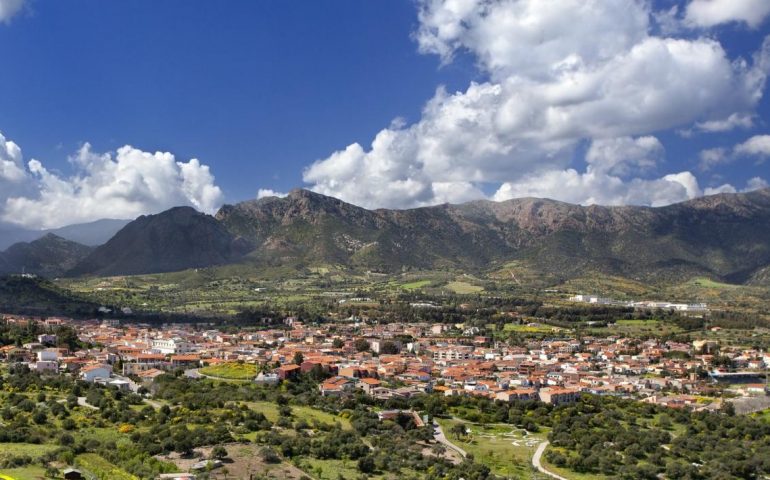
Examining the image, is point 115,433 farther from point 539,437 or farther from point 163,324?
point 163,324

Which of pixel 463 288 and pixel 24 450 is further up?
pixel 463 288

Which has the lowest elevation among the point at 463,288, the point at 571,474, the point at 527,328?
the point at 571,474

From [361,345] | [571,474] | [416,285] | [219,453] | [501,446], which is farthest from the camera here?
[416,285]

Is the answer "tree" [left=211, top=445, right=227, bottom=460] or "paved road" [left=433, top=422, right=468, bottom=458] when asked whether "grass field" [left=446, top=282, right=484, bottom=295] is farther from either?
"tree" [left=211, top=445, right=227, bottom=460]

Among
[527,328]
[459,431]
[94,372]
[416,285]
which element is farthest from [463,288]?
[459,431]

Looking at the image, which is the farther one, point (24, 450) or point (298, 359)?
point (298, 359)

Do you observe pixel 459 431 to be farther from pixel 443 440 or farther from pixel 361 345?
pixel 361 345

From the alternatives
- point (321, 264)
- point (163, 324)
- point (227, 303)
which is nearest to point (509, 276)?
point (321, 264)
